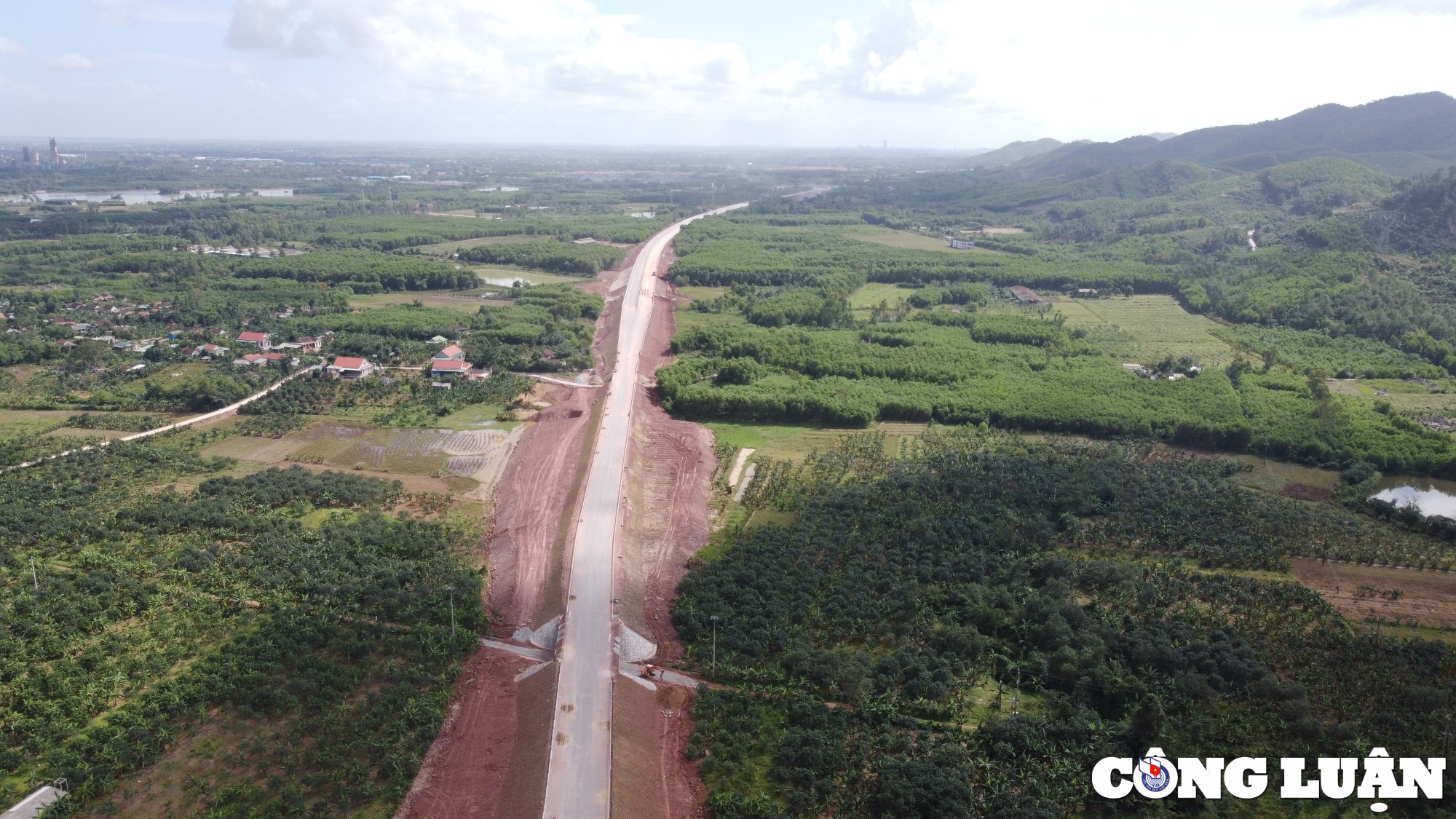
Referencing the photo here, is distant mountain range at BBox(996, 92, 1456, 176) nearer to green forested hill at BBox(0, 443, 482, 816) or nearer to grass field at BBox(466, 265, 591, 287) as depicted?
grass field at BBox(466, 265, 591, 287)

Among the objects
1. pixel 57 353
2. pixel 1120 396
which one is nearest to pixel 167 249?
pixel 57 353

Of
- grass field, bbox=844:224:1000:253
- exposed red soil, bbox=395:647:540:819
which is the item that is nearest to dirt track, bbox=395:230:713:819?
exposed red soil, bbox=395:647:540:819

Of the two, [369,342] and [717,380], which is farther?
[369,342]

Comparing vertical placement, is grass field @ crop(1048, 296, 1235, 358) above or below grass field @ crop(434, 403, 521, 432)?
above

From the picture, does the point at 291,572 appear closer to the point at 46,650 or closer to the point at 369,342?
the point at 46,650

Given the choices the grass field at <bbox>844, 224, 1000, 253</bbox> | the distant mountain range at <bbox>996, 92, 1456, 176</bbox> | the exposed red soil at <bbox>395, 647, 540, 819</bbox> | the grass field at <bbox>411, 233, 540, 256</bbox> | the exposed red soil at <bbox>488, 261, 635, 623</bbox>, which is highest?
the distant mountain range at <bbox>996, 92, 1456, 176</bbox>

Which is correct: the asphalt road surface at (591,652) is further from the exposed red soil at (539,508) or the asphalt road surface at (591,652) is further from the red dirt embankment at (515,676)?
the exposed red soil at (539,508)
